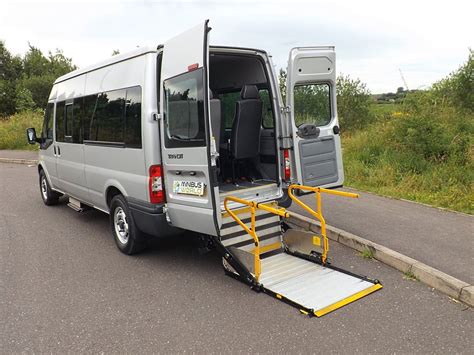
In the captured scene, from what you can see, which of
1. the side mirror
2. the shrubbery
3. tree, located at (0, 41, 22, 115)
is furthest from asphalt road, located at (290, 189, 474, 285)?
tree, located at (0, 41, 22, 115)

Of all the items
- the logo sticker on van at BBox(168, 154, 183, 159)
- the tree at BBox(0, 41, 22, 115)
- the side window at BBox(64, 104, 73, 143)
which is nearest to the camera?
the logo sticker on van at BBox(168, 154, 183, 159)

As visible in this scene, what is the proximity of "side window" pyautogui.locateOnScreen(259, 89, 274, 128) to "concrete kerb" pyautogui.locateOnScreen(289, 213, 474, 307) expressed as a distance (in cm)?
152

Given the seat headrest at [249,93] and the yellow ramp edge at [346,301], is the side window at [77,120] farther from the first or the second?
the yellow ramp edge at [346,301]

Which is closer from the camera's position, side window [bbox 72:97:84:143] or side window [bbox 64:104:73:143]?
side window [bbox 72:97:84:143]

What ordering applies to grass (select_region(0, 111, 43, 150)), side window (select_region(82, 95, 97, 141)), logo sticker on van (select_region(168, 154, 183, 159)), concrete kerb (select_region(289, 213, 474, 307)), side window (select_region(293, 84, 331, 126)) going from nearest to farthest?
1. concrete kerb (select_region(289, 213, 474, 307))
2. logo sticker on van (select_region(168, 154, 183, 159))
3. side window (select_region(293, 84, 331, 126))
4. side window (select_region(82, 95, 97, 141))
5. grass (select_region(0, 111, 43, 150))

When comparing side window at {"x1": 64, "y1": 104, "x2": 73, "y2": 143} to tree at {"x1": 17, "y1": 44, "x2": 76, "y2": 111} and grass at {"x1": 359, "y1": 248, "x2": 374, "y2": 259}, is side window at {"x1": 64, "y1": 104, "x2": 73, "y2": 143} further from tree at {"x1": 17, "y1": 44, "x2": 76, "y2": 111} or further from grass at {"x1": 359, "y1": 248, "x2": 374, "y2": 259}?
tree at {"x1": 17, "y1": 44, "x2": 76, "y2": 111}

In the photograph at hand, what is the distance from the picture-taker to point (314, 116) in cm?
498

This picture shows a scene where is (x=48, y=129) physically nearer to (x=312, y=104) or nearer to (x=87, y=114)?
(x=87, y=114)

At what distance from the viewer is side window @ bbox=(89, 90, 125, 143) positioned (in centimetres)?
468

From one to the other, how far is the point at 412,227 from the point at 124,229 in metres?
3.88

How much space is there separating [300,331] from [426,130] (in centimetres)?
701

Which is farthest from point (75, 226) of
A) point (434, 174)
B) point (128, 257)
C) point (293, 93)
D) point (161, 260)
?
point (434, 174)

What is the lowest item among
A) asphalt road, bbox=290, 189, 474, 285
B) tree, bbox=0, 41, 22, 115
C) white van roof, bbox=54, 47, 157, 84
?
asphalt road, bbox=290, 189, 474, 285

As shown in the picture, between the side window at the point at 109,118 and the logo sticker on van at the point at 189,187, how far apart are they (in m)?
1.09
